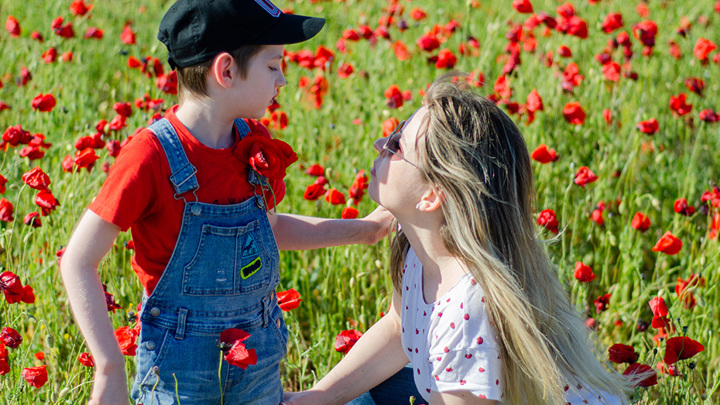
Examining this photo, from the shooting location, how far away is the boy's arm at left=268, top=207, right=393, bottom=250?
1.87 metres

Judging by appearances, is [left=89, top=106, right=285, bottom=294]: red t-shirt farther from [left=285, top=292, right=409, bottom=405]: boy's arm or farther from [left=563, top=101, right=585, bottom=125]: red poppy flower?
[left=563, top=101, right=585, bottom=125]: red poppy flower

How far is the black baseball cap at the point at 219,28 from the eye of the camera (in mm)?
1524

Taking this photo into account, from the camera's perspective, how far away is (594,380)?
5.38 ft

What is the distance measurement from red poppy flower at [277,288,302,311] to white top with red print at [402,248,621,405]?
318mm

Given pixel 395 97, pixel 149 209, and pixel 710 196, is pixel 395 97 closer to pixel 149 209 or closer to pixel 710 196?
pixel 710 196

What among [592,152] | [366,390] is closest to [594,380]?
[366,390]

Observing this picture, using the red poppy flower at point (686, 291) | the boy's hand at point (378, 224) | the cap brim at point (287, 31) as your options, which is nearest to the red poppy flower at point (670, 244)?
the red poppy flower at point (686, 291)

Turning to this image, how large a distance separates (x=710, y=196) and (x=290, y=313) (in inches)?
54.9

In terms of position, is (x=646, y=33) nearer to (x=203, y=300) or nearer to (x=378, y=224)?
(x=378, y=224)

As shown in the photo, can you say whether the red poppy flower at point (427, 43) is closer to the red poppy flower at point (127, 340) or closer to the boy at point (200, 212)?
the boy at point (200, 212)

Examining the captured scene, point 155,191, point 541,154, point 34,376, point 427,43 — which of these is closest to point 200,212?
point 155,191

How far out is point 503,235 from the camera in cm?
160

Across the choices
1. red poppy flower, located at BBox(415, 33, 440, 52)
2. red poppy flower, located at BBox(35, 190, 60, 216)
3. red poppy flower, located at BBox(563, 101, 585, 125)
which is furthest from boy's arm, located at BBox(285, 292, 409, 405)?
red poppy flower, located at BBox(415, 33, 440, 52)

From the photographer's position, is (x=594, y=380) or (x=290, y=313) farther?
(x=290, y=313)
